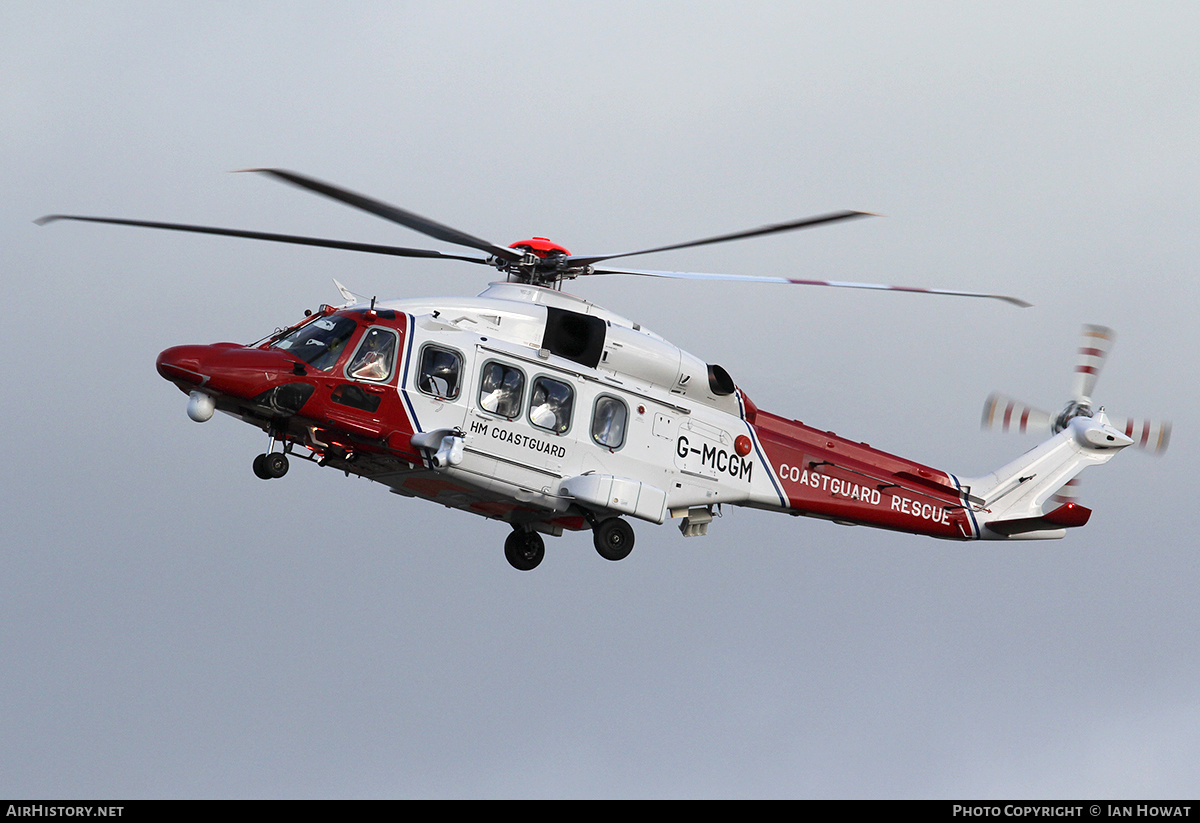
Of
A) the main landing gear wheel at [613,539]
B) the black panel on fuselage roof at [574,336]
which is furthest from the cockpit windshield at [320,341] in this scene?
the main landing gear wheel at [613,539]

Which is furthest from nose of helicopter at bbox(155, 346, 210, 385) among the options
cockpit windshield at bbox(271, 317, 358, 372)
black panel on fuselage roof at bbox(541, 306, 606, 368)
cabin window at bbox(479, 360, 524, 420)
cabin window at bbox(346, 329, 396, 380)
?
black panel on fuselage roof at bbox(541, 306, 606, 368)

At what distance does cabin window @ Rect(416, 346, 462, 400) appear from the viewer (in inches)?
754

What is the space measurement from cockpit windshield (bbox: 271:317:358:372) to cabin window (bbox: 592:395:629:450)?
11.8 ft

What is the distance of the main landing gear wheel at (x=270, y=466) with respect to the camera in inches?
719

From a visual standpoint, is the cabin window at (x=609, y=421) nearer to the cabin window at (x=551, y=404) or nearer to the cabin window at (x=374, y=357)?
the cabin window at (x=551, y=404)

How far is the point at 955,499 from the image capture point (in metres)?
23.2

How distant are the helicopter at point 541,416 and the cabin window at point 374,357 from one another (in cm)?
2

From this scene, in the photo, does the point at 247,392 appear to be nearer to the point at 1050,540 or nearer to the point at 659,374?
the point at 659,374

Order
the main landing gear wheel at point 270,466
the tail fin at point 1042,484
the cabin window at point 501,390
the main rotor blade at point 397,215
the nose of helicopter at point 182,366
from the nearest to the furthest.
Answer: the main rotor blade at point 397,215, the nose of helicopter at point 182,366, the main landing gear wheel at point 270,466, the cabin window at point 501,390, the tail fin at point 1042,484

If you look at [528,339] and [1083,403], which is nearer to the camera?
[528,339]

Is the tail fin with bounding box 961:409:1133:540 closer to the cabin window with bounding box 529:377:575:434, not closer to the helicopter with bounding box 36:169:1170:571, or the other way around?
the helicopter with bounding box 36:169:1170:571
